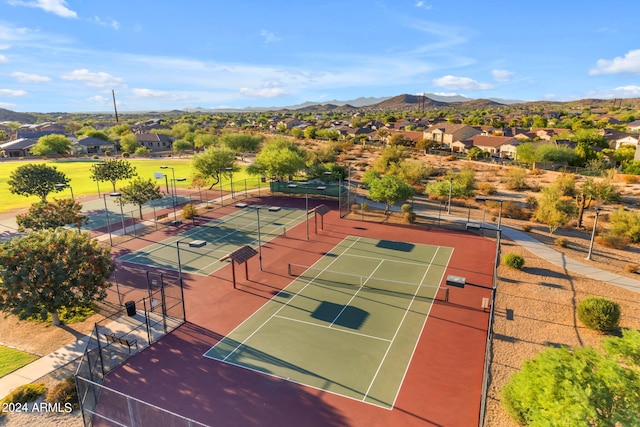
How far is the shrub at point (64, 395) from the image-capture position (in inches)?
565

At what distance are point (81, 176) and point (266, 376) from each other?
63.0 metres

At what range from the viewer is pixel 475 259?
28578 mm

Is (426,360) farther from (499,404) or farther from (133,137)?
(133,137)

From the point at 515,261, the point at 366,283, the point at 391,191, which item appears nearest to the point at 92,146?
the point at 391,191

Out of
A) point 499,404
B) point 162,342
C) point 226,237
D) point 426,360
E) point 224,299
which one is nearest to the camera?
point 499,404

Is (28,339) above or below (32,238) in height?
below

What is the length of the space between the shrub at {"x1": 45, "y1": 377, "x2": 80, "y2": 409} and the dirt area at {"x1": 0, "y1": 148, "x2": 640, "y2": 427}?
0.75m

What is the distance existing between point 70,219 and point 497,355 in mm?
30960

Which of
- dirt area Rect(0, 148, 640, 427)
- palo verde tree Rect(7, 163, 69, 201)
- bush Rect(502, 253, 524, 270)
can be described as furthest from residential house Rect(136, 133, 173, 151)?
bush Rect(502, 253, 524, 270)

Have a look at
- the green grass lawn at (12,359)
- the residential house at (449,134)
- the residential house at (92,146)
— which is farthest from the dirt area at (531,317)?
the residential house at (92,146)

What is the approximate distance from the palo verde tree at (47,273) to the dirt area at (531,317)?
2.27 m

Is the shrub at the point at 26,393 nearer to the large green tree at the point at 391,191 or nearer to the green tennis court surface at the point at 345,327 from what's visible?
A: the green tennis court surface at the point at 345,327

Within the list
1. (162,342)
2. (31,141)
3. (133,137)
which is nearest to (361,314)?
(162,342)

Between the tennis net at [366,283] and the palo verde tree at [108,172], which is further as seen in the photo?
the palo verde tree at [108,172]
